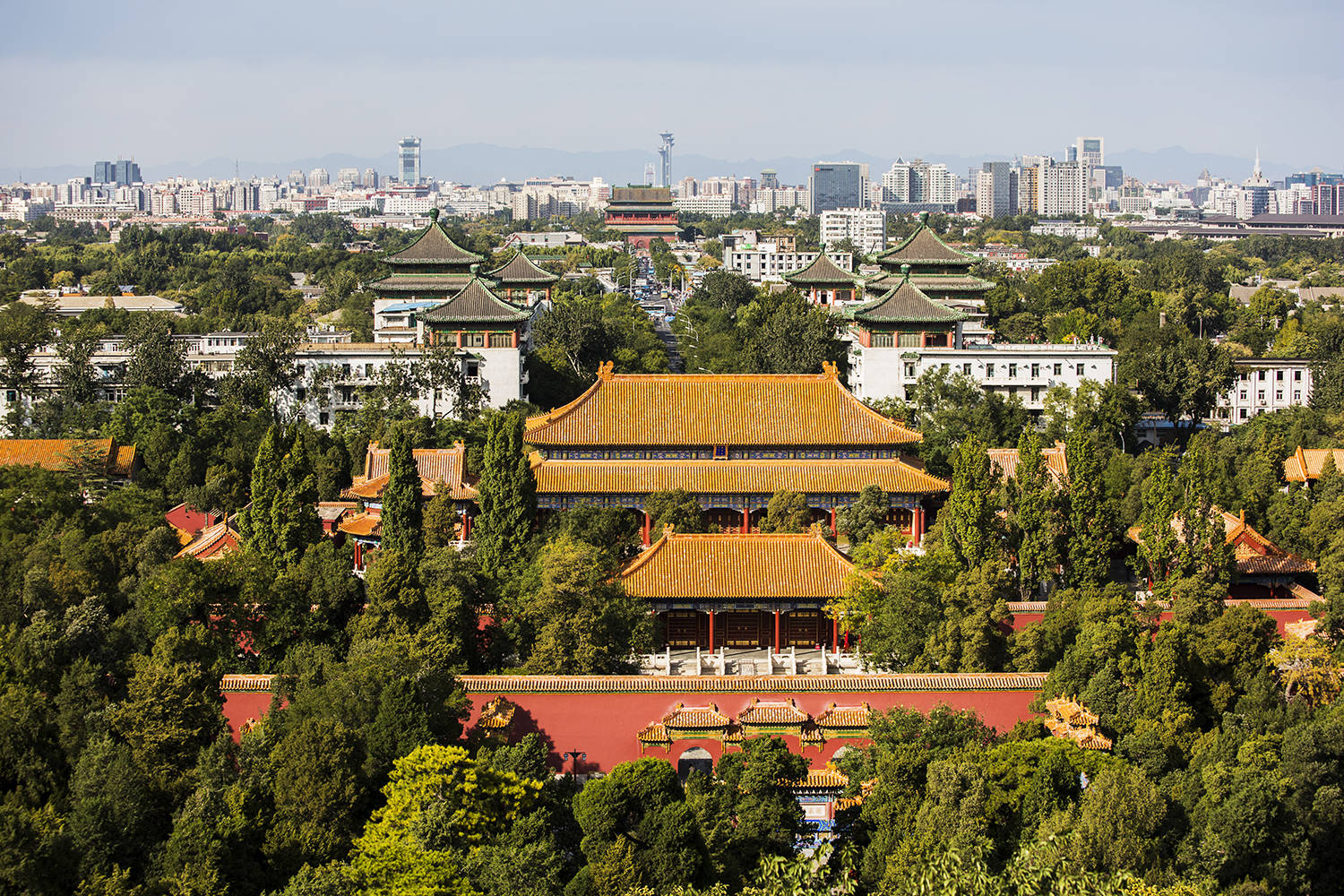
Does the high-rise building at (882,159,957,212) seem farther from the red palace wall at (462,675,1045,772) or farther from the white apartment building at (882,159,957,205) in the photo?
the red palace wall at (462,675,1045,772)

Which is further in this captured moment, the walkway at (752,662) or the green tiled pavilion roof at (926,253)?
the green tiled pavilion roof at (926,253)

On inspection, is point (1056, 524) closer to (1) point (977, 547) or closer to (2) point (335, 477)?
(1) point (977, 547)

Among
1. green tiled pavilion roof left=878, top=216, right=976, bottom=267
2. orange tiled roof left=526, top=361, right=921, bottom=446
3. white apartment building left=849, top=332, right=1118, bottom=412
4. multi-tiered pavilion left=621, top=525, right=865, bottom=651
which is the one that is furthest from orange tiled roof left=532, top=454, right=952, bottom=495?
green tiled pavilion roof left=878, top=216, right=976, bottom=267

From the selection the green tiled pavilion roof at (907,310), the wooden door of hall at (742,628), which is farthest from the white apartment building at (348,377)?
the wooden door of hall at (742,628)

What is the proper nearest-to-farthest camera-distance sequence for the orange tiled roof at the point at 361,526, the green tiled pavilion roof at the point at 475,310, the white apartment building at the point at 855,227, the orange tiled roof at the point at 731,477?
the orange tiled roof at the point at 361,526 → the orange tiled roof at the point at 731,477 → the green tiled pavilion roof at the point at 475,310 → the white apartment building at the point at 855,227

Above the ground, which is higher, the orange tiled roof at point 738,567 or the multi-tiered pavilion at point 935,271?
the multi-tiered pavilion at point 935,271

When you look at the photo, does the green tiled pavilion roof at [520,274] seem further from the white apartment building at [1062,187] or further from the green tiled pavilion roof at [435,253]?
the white apartment building at [1062,187]

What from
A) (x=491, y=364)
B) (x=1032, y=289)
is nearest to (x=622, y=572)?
(x=491, y=364)
